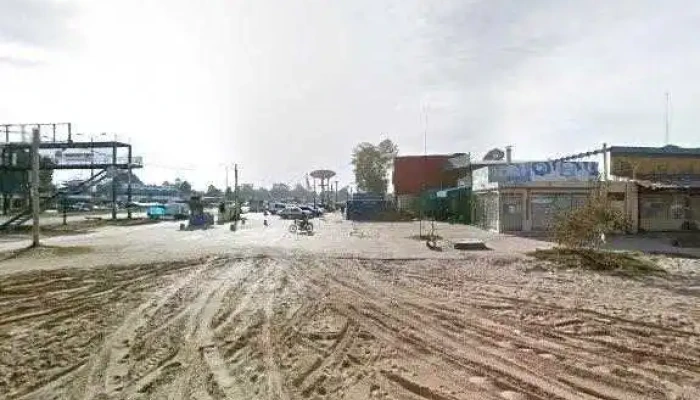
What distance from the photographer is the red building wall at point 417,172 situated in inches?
2475

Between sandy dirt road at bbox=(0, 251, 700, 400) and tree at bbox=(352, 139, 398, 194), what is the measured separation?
66932 millimetres

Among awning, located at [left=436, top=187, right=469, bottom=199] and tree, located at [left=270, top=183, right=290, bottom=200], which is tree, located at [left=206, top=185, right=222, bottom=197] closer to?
tree, located at [left=270, top=183, right=290, bottom=200]

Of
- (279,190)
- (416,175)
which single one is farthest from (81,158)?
(279,190)

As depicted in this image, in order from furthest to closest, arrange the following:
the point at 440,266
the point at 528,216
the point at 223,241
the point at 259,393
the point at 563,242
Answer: the point at 528,216
the point at 223,241
the point at 563,242
the point at 440,266
the point at 259,393

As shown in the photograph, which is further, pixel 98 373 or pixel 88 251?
pixel 88 251

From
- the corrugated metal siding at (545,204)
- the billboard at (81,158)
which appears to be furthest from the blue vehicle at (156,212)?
the corrugated metal siding at (545,204)

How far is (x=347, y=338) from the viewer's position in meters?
8.07

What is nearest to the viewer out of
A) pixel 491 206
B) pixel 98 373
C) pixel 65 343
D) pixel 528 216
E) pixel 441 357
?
pixel 98 373

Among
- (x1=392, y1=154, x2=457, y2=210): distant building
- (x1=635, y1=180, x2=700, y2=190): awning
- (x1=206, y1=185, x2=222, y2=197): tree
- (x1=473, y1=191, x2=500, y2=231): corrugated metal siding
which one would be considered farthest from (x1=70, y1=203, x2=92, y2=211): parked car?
(x1=635, y1=180, x2=700, y2=190): awning

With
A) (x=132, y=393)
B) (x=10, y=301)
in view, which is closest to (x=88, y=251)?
(x=10, y=301)

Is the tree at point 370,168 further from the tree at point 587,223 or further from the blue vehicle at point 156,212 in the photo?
the tree at point 587,223

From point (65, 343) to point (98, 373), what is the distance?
1.82 m

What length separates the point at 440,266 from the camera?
1669 centimetres

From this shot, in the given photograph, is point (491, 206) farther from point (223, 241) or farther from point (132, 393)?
point (132, 393)
